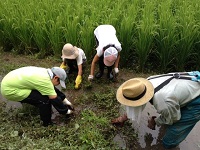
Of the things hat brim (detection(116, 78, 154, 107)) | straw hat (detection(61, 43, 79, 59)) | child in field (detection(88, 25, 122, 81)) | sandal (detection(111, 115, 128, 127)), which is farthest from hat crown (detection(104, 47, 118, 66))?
hat brim (detection(116, 78, 154, 107))

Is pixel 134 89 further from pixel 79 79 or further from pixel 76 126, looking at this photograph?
pixel 79 79

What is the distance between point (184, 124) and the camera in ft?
9.17

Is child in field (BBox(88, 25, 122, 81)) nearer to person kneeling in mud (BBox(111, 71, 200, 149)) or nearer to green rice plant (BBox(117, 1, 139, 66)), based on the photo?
green rice plant (BBox(117, 1, 139, 66))

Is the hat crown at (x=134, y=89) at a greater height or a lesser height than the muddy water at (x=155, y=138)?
greater

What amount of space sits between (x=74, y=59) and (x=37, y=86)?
88 centimetres

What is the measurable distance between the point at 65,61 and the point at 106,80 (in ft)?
2.01

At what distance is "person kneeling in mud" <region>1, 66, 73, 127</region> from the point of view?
2.98 m

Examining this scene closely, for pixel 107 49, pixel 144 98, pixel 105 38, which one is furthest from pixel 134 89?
pixel 105 38

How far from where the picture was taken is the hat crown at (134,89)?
8.39 ft

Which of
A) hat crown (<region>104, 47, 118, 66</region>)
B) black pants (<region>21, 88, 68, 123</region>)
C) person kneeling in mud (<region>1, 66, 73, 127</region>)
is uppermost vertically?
hat crown (<region>104, 47, 118, 66</region>)

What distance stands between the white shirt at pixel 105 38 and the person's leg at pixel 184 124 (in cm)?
124

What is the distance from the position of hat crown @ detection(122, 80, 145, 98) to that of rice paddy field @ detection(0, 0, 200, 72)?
1.55 m

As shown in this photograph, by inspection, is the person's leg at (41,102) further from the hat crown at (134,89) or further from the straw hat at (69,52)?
the hat crown at (134,89)

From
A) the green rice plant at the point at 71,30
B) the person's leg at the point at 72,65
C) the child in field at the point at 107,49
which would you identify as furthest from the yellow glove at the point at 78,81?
the green rice plant at the point at 71,30
